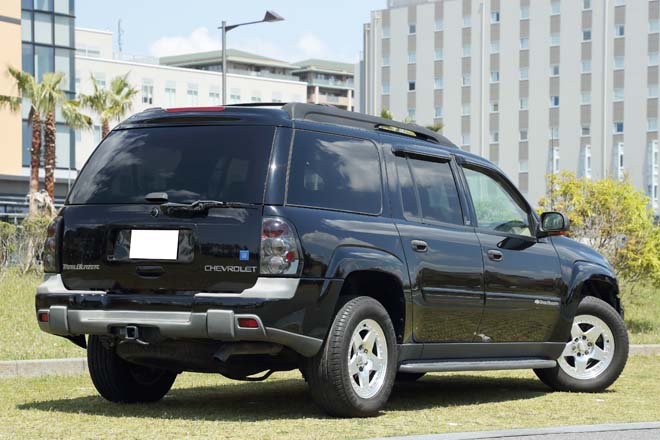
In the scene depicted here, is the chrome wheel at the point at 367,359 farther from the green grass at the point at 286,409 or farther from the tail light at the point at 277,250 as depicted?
the tail light at the point at 277,250

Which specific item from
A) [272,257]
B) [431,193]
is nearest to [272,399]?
[431,193]

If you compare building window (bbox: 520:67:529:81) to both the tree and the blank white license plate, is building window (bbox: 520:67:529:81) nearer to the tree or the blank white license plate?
the tree

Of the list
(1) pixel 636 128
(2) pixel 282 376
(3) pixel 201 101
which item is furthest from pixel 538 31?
(2) pixel 282 376

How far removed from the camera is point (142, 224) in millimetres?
8227

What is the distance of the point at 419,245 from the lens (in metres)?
9.02

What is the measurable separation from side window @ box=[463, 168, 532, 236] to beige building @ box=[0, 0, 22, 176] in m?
50.8

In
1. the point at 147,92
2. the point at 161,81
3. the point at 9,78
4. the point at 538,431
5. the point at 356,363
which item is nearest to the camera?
the point at 538,431

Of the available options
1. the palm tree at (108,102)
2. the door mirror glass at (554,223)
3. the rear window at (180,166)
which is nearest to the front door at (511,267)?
the door mirror glass at (554,223)

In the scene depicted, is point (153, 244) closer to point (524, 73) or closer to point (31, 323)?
point (31, 323)

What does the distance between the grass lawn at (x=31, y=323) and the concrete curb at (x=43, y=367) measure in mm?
585

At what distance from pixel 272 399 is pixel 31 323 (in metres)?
7.26

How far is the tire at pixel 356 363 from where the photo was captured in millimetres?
8227

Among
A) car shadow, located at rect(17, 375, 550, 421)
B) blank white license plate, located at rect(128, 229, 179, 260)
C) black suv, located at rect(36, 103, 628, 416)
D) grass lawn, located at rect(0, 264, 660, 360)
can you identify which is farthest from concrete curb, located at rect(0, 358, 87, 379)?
blank white license plate, located at rect(128, 229, 179, 260)

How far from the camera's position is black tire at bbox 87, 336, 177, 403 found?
9203 mm
